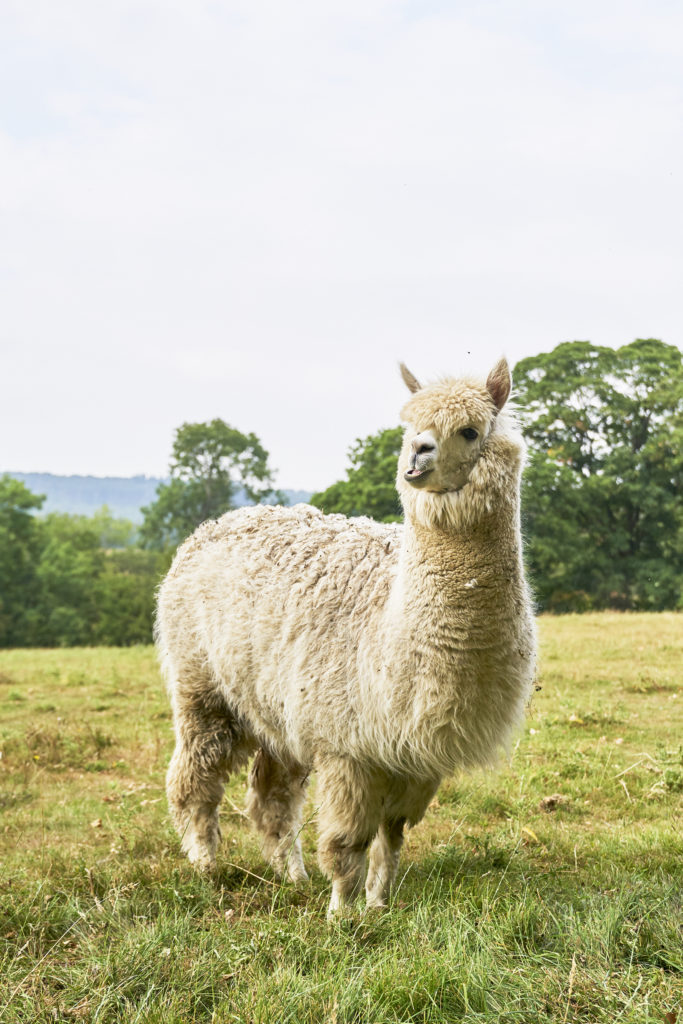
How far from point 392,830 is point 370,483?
21383 millimetres

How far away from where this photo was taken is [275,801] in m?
5.18

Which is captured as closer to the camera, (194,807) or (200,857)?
(200,857)

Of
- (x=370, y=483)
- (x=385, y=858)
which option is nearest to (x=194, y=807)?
(x=385, y=858)

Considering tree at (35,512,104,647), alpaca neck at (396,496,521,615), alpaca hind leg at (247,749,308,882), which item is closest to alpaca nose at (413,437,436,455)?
alpaca neck at (396,496,521,615)

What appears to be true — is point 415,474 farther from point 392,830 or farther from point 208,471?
point 208,471

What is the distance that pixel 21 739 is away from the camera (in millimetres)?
8422

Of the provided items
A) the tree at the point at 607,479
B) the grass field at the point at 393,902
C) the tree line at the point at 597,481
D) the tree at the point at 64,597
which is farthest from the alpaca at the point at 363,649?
the tree at the point at 64,597

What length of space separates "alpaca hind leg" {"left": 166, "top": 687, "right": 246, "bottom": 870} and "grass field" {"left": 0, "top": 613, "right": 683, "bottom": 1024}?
7.7 inches

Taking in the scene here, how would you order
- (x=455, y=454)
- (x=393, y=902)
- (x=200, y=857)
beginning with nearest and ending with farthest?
(x=455, y=454) → (x=393, y=902) → (x=200, y=857)

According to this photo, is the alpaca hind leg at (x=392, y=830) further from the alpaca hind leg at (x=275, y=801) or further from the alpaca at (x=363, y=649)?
the alpaca hind leg at (x=275, y=801)

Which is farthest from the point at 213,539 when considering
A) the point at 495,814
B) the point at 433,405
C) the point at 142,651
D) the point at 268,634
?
the point at 142,651

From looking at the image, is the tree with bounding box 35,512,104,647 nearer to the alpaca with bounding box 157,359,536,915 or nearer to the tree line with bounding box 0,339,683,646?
the tree line with bounding box 0,339,683,646

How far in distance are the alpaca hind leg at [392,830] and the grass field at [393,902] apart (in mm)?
119

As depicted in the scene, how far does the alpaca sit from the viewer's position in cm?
370
